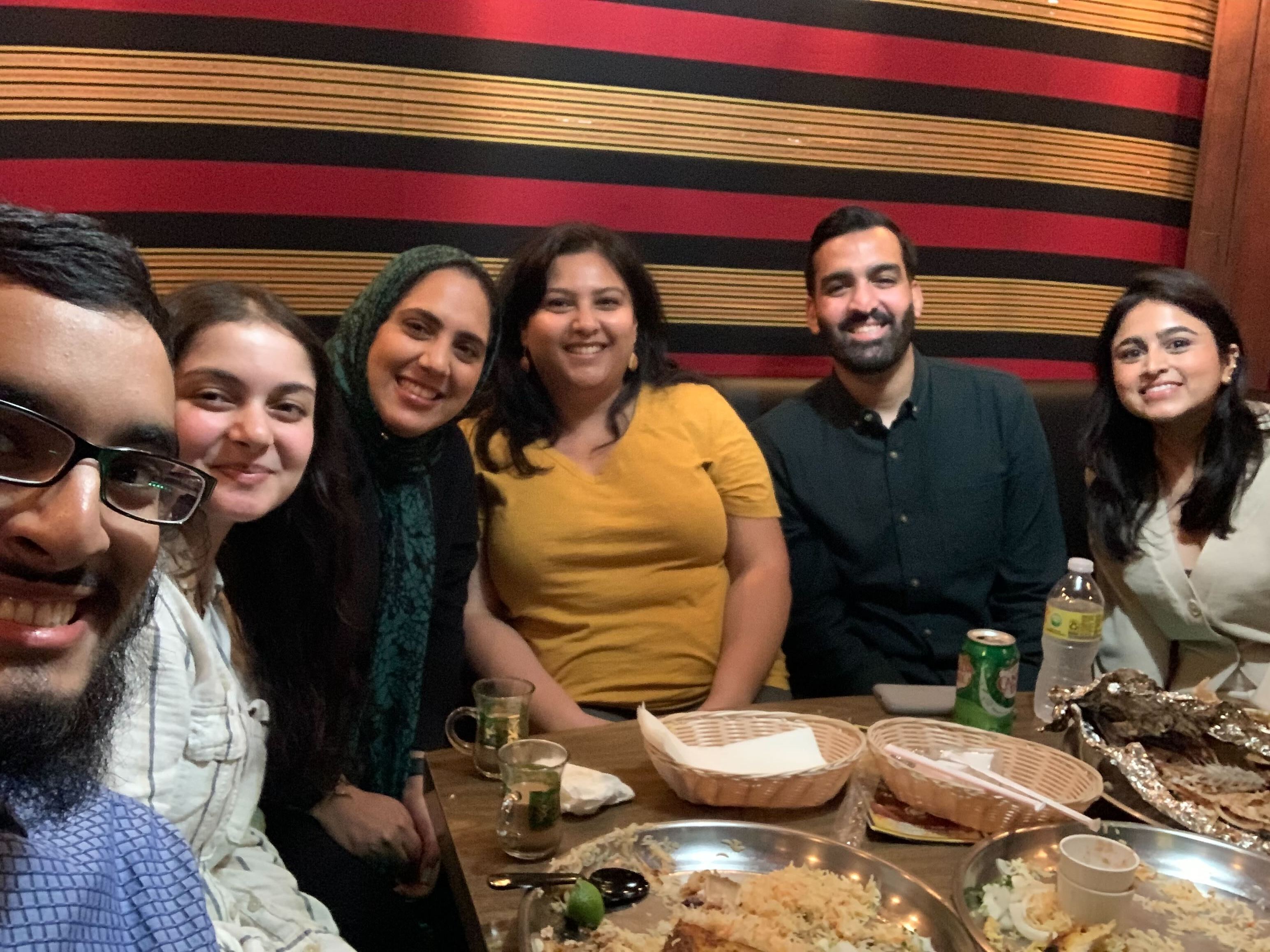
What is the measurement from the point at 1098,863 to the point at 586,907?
1.81ft

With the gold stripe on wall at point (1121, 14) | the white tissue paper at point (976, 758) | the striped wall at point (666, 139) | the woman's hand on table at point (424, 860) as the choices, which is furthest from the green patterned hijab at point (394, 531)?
the gold stripe on wall at point (1121, 14)

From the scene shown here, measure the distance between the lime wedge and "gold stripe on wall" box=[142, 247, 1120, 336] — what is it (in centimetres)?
175

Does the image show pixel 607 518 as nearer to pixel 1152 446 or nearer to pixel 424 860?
pixel 424 860

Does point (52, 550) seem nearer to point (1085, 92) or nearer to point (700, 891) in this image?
point (700, 891)

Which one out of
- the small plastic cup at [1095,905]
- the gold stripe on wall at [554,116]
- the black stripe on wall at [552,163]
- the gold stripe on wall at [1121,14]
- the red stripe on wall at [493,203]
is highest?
the gold stripe on wall at [1121,14]

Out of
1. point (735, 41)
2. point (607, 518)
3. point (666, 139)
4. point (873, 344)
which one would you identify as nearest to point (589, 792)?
point (607, 518)

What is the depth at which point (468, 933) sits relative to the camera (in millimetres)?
1062

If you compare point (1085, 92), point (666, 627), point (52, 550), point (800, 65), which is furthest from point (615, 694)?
point (1085, 92)

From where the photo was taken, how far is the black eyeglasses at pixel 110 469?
67 centimetres

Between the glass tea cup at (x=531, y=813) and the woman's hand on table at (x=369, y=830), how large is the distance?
1.92 ft

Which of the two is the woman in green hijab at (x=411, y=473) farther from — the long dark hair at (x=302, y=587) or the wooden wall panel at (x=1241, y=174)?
the wooden wall panel at (x=1241, y=174)

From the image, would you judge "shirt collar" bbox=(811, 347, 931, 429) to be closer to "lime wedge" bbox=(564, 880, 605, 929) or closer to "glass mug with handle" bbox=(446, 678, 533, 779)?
"glass mug with handle" bbox=(446, 678, 533, 779)

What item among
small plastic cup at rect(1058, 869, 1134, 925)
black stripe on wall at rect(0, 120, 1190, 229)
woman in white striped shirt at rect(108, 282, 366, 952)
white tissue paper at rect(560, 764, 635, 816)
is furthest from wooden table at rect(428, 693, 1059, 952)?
black stripe on wall at rect(0, 120, 1190, 229)

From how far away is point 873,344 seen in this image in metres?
2.45
